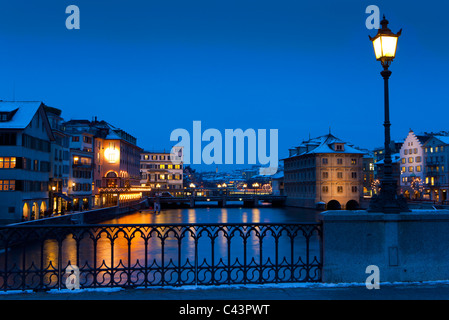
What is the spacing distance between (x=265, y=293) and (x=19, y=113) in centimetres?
5051

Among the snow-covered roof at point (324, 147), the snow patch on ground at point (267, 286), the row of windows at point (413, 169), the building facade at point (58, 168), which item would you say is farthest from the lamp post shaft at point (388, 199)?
the row of windows at point (413, 169)

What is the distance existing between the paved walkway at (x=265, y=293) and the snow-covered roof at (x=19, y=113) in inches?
1783

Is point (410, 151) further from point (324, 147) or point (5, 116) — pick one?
point (5, 116)

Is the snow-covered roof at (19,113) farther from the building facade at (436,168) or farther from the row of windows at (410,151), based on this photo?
the row of windows at (410,151)

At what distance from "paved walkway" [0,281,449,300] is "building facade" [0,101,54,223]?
43.5 metres

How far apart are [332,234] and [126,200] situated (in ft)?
316

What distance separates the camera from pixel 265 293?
897 centimetres

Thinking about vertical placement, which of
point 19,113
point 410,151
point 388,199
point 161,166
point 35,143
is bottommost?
point 388,199

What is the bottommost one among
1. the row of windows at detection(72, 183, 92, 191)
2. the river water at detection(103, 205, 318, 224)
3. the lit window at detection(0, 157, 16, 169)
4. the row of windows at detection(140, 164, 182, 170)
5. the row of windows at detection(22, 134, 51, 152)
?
the river water at detection(103, 205, 318, 224)

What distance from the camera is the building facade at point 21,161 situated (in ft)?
159

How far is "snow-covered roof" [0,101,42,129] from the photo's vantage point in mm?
49344

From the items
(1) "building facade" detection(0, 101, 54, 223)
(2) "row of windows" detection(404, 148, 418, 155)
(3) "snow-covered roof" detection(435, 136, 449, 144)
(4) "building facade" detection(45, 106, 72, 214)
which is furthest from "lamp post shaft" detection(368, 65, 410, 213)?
(2) "row of windows" detection(404, 148, 418, 155)

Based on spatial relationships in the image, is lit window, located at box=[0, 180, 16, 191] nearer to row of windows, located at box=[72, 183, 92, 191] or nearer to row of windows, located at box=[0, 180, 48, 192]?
Answer: row of windows, located at box=[0, 180, 48, 192]

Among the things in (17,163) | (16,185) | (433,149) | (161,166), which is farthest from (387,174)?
(161,166)
